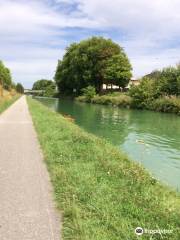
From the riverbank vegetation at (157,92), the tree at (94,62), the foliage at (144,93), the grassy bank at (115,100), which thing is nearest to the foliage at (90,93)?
the grassy bank at (115,100)

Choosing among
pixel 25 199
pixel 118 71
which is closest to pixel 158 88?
pixel 118 71

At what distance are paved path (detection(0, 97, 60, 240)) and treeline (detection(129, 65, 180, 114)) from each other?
39520 mm

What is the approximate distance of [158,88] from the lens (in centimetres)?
5341

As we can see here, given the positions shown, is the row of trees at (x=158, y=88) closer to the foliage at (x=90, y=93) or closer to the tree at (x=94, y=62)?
the foliage at (x=90, y=93)

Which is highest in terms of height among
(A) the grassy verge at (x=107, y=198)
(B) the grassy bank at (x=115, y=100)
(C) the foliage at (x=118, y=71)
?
(C) the foliage at (x=118, y=71)

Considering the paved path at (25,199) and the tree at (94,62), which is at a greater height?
the tree at (94,62)

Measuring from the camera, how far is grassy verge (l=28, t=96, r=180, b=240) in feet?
18.9

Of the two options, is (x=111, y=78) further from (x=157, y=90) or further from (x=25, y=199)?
(x=25, y=199)

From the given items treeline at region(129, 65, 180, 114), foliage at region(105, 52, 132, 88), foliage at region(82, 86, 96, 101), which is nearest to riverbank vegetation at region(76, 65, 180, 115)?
treeline at region(129, 65, 180, 114)

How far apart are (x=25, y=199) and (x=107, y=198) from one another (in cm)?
146

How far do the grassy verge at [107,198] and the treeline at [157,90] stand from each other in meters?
39.5

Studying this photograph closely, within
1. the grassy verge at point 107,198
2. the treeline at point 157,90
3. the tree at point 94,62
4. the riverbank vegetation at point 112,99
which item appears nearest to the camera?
the grassy verge at point 107,198

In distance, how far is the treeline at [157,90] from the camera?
51.1 m

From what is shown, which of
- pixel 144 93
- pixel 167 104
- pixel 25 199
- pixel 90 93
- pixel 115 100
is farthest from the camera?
pixel 90 93
